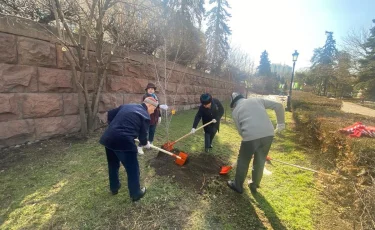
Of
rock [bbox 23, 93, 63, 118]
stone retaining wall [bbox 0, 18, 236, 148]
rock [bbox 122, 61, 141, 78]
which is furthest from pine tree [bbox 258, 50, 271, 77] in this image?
rock [bbox 23, 93, 63, 118]

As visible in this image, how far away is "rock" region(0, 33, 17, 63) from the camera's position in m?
3.71

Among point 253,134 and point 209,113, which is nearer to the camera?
point 253,134

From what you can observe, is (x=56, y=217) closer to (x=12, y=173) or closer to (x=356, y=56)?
(x=12, y=173)

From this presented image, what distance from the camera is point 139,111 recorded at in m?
2.82

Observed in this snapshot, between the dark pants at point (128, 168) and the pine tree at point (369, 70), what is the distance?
31774 millimetres

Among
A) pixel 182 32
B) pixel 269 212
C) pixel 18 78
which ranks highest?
pixel 182 32

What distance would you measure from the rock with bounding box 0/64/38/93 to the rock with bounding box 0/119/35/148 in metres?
0.65

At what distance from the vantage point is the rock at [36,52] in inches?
157

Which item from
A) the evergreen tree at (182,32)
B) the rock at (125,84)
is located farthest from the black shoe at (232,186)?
the evergreen tree at (182,32)

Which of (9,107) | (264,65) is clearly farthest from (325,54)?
(9,107)

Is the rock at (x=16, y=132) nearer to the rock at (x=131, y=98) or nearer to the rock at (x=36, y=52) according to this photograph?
the rock at (x=36, y=52)

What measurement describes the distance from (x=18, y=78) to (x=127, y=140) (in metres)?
3.08

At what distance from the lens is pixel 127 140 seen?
8.60 feet

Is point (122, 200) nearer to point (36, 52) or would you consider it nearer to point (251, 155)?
point (251, 155)
